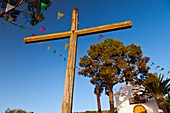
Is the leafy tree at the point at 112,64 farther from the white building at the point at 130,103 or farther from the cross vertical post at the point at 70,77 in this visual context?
the cross vertical post at the point at 70,77

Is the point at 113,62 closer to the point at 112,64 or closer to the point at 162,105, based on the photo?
the point at 112,64

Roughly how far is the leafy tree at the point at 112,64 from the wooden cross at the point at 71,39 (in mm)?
18356

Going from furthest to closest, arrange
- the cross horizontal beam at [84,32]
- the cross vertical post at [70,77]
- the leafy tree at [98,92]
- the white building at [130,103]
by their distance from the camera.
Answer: the leafy tree at [98,92] → the white building at [130,103] → the cross horizontal beam at [84,32] → the cross vertical post at [70,77]

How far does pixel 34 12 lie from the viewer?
9992mm

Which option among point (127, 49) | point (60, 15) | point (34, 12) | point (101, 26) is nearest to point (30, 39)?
point (101, 26)

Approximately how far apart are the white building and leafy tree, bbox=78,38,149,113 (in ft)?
3.62

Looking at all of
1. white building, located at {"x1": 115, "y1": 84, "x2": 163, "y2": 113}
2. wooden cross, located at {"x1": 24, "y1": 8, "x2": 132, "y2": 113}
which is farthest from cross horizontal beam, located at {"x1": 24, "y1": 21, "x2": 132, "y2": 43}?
white building, located at {"x1": 115, "y1": 84, "x2": 163, "y2": 113}

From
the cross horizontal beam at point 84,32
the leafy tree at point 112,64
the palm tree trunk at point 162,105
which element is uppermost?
the leafy tree at point 112,64

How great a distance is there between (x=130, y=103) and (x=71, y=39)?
1972cm

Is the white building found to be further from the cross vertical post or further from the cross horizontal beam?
the cross vertical post

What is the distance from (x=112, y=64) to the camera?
897 inches

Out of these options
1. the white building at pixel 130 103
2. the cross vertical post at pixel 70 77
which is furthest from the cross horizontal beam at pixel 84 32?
the white building at pixel 130 103

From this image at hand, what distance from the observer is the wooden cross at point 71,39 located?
2933 millimetres

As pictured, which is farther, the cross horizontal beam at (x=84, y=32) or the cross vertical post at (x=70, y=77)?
the cross horizontal beam at (x=84, y=32)
